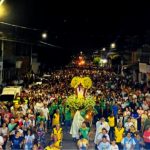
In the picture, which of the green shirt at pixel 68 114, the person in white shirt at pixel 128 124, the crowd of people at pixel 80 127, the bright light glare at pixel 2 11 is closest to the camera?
the crowd of people at pixel 80 127

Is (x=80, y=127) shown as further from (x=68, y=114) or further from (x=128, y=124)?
Answer: (x=68, y=114)

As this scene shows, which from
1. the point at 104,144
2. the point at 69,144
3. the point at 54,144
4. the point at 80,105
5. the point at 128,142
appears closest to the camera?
the point at 54,144

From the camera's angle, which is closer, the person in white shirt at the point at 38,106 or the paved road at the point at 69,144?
the paved road at the point at 69,144

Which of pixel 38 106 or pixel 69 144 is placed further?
pixel 38 106

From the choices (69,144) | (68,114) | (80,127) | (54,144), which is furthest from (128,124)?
(68,114)

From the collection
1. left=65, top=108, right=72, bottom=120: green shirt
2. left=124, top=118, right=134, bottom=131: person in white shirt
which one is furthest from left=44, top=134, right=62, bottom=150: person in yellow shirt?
left=65, top=108, right=72, bottom=120: green shirt

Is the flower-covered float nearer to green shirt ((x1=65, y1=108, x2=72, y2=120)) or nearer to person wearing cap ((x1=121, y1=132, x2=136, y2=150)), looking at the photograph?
green shirt ((x1=65, y1=108, x2=72, y2=120))

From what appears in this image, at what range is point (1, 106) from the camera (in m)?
23.5

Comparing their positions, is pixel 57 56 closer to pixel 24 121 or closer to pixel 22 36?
pixel 22 36

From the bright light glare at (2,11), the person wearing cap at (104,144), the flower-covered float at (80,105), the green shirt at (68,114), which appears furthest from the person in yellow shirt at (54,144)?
the bright light glare at (2,11)

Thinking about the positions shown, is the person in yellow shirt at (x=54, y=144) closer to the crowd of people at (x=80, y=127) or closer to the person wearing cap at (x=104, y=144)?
the crowd of people at (x=80, y=127)

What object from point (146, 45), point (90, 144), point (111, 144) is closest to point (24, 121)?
point (90, 144)

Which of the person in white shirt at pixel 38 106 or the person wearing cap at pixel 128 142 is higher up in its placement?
the person in white shirt at pixel 38 106

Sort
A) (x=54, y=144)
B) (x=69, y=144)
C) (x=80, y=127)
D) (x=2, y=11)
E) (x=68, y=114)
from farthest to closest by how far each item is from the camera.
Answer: (x=2, y=11) < (x=68, y=114) < (x=69, y=144) < (x=80, y=127) < (x=54, y=144)
